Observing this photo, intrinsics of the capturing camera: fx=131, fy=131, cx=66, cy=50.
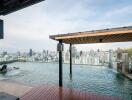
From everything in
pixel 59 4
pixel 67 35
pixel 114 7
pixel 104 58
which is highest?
pixel 114 7

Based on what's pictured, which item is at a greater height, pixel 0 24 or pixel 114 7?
pixel 114 7

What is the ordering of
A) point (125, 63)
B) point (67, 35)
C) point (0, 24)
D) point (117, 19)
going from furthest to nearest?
point (125, 63) → point (117, 19) → point (67, 35) → point (0, 24)

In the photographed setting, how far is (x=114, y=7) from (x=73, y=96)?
25.7 feet

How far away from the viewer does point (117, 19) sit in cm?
1200

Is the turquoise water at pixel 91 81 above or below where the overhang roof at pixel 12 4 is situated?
below

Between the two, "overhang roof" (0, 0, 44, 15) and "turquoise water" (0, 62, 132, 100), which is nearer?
"overhang roof" (0, 0, 44, 15)

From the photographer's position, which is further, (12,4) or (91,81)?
(91,81)

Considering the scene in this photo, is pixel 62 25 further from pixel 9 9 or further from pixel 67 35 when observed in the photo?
pixel 9 9

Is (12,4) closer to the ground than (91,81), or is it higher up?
higher up

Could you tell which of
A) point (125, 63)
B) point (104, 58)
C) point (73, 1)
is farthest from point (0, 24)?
point (104, 58)

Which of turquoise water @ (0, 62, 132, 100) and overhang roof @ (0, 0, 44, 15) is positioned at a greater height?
overhang roof @ (0, 0, 44, 15)

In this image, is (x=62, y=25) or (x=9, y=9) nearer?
(x=9, y=9)

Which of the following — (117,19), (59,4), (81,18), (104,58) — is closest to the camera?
(59,4)

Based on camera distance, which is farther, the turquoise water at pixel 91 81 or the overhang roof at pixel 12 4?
the turquoise water at pixel 91 81
